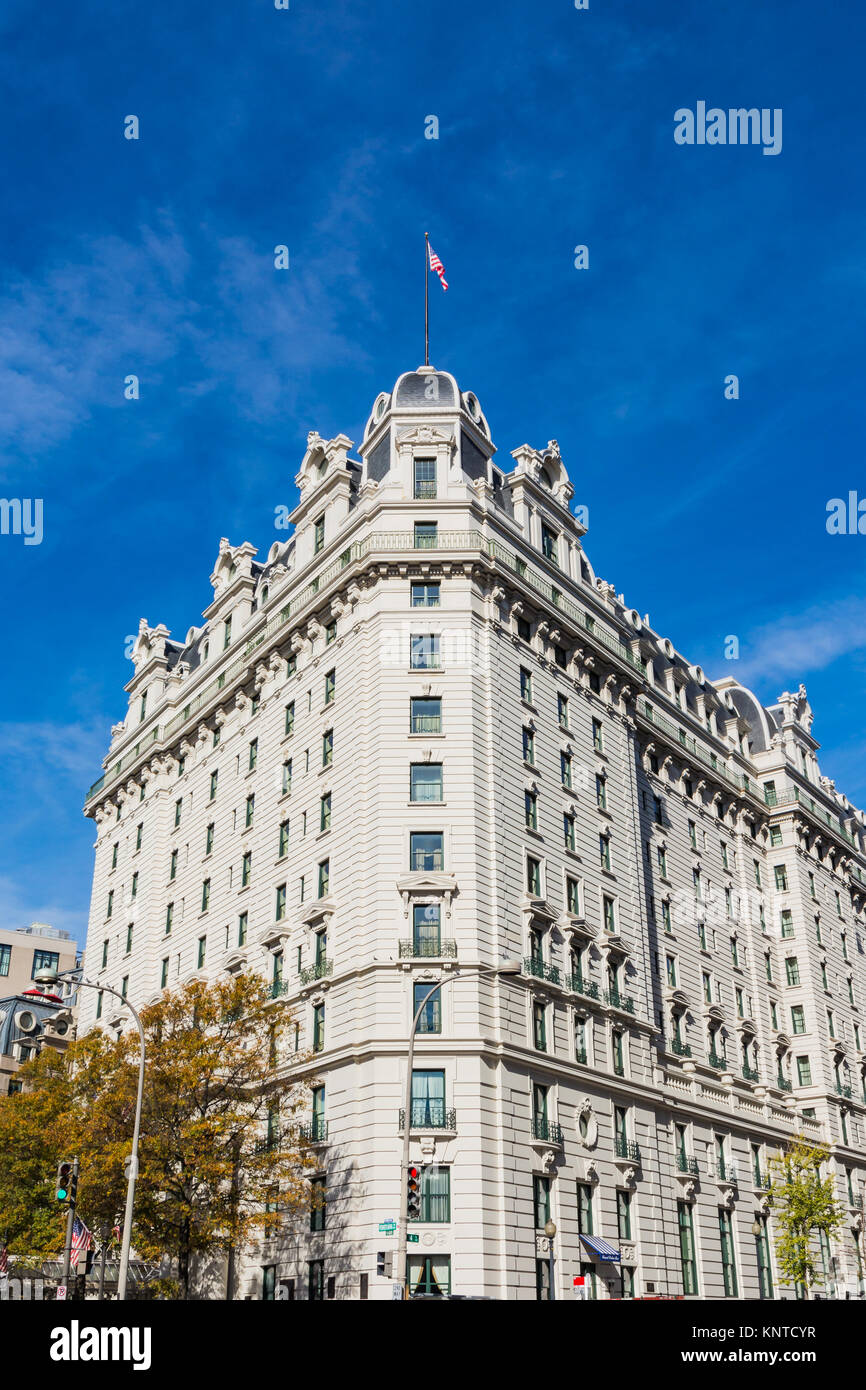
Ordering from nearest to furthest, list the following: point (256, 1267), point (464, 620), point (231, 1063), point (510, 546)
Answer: point (231, 1063)
point (256, 1267)
point (464, 620)
point (510, 546)

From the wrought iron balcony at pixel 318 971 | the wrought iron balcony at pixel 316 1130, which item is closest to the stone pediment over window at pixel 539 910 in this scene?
the wrought iron balcony at pixel 318 971

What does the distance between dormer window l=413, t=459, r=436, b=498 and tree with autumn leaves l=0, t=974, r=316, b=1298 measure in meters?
19.4

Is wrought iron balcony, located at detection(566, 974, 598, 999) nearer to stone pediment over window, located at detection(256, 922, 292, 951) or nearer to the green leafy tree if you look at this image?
stone pediment over window, located at detection(256, 922, 292, 951)

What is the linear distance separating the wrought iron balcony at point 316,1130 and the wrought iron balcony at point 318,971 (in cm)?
453

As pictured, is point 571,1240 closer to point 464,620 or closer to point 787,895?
point 464,620

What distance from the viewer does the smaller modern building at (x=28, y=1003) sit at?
90750 millimetres

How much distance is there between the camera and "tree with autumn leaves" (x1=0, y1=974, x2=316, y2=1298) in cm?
3581

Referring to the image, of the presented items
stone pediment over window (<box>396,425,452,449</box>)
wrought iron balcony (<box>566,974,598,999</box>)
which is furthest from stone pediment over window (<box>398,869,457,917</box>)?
stone pediment over window (<box>396,425,452,449</box>)

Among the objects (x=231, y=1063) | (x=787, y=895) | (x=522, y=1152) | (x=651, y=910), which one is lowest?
(x=522, y=1152)

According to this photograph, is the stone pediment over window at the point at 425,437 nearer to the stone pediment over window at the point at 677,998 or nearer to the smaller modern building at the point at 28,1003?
the stone pediment over window at the point at 677,998
